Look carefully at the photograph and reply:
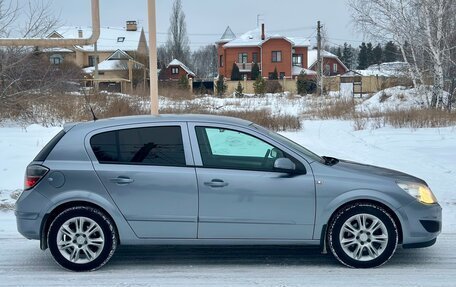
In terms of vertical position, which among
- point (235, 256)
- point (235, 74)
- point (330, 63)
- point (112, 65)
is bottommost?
point (235, 256)

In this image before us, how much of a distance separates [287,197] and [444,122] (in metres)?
14.8

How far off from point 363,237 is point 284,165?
3.46ft

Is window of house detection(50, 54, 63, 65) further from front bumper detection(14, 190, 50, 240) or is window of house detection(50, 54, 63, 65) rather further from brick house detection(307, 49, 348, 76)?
brick house detection(307, 49, 348, 76)

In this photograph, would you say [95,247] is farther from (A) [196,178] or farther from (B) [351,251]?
(B) [351,251]

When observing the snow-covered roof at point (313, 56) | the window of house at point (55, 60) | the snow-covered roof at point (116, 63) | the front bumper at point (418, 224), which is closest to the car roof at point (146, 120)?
the front bumper at point (418, 224)

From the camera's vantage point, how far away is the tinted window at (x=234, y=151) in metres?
5.51

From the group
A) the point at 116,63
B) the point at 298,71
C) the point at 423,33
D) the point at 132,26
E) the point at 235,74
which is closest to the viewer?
the point at 423,33

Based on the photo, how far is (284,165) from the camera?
17.8 feet

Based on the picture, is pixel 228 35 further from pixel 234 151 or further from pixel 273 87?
pixel 234 151

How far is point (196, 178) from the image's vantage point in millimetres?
5406

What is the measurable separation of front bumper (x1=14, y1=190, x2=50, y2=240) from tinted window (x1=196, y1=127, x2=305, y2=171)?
5.39 feet

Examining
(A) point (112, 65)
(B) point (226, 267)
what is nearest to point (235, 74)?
(A) point (112, 65)

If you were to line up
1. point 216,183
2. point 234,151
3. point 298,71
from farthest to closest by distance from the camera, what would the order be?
point 298,71
point 234,151
point 216,183

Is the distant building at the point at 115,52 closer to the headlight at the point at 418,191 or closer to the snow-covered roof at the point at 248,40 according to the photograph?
the snow-covered roof at the point at 248,40
